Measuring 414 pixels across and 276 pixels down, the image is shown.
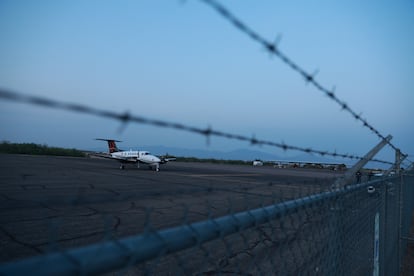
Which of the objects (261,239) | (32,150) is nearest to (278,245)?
(261,239)

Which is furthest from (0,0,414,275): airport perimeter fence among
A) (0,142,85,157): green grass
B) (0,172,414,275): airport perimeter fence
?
(0,142,85,157): green grass

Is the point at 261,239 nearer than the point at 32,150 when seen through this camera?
Yes

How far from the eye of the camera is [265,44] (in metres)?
2.16

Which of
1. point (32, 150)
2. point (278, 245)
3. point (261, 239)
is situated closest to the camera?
point (261, 239)

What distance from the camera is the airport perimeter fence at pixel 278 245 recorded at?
89 cm

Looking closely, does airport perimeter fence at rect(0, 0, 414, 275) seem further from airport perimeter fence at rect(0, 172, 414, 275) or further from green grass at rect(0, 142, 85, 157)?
green grass at rect(0, 142, 85, 157)

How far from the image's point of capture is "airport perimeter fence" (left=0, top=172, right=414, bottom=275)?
0.89m

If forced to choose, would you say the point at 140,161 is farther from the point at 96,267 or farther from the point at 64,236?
the point at 96,267

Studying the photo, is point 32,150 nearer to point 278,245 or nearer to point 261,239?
point 278,245

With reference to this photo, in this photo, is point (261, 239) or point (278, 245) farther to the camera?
point (278, 245)

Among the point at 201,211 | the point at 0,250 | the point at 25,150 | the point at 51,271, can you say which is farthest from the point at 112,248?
the point at 25,150

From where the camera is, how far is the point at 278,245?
403 centimetres

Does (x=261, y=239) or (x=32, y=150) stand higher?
(x=32, y=150)

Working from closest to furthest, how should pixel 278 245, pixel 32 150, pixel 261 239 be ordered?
pixel 261 239, pixel 278 245, pixel 32 150
